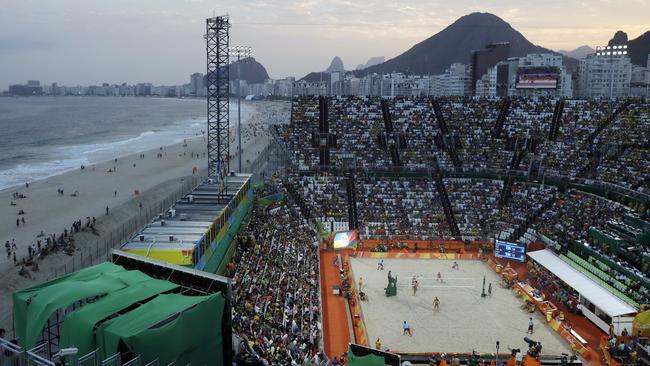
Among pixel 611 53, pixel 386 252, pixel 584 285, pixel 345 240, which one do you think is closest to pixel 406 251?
pixel 386 252

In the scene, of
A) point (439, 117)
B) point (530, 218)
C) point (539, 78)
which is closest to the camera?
point (530, 218)

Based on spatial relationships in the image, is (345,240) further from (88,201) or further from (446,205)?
(88,201)

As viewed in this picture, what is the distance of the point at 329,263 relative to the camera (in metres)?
34.5

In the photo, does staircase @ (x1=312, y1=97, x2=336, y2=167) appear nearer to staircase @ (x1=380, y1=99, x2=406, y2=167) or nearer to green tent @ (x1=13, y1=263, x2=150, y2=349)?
staircase @ (x1=380, y1=99, x2=406, y2=167)

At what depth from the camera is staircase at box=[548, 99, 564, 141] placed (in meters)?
50.4

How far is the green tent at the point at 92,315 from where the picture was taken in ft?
36.0

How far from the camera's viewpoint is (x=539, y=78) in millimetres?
70188

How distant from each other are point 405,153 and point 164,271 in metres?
37.7

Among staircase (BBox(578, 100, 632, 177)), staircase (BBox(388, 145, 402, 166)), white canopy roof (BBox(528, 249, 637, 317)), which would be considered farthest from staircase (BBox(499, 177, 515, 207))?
white canopy roof (BBox(528, 249, 637, 317))

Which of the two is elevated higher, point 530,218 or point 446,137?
point 446,137

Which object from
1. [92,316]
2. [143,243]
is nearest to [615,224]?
[143,243]

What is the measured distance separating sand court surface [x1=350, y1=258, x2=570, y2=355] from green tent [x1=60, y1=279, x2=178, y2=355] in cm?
1312

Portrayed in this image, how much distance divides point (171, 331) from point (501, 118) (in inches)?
1911

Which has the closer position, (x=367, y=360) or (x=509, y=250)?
(x=367, y=360)
